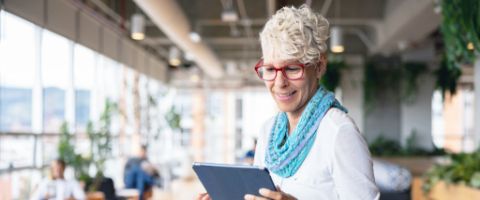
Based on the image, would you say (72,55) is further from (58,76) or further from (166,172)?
(166,172)

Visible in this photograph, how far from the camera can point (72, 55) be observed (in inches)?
396

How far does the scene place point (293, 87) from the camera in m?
1.58

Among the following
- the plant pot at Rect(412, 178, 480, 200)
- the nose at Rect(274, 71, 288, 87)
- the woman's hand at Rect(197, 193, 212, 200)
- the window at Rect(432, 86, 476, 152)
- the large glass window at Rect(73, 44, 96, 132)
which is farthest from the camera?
the window at Rect(432, 86, 476, 152)

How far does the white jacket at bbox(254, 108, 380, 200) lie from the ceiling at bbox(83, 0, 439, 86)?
22.4 ft

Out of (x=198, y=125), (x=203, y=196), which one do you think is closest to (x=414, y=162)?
(x=198, y=125)

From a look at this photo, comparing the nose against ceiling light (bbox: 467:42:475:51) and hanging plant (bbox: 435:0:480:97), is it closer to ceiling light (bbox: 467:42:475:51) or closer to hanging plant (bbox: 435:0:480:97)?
hanging plant (bbox: 435:0:480:97)

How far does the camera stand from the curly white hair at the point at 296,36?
5.02 ft

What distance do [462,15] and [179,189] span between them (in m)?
13.6

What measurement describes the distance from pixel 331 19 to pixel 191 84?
29.9 ft

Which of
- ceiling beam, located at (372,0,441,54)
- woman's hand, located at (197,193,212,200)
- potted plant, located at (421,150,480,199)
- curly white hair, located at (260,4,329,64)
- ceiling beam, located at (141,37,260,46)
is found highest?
ceiling beam, located at (141,37,260,46)

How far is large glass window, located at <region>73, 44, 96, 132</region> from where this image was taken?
10570mm

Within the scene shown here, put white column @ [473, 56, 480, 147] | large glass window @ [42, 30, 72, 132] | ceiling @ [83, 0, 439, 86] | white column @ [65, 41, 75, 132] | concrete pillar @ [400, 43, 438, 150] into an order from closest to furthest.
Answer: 1. large glass window @ [42, 30, 72, 132]
2. white column @ [65, 41, 75, 132]
3. ceiling @ [83, 0, 439, 86]
4. white column @ [473, 56, 480, 147]
5. concrete pillar @ [400, 43, 438, 150]

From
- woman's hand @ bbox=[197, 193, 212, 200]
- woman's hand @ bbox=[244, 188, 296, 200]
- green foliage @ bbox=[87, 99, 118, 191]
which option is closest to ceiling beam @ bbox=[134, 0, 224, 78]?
green foliage @ bbox=[87, 99, 118, 191]

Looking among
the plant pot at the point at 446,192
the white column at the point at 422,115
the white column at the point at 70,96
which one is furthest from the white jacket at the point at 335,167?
the white column at the point at 422,115
